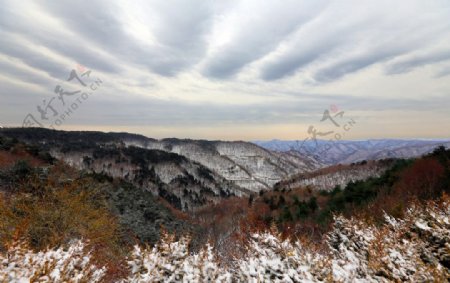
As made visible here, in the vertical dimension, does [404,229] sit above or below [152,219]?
above

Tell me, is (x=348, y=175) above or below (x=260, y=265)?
below

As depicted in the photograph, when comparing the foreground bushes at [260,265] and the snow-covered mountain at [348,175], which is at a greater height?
the foreground bushes at [260,265]

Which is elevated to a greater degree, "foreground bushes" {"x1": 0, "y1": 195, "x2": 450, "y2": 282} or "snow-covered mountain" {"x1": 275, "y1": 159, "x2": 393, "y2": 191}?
"foreground bushes" {"x1": 0, "y1": 195, "x2": 450, "y2": 282}

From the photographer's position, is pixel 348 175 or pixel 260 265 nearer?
pixel 260 265

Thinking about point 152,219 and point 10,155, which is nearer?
point 10,155

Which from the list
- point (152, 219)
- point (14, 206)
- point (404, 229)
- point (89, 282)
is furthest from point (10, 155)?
point (404, 229)

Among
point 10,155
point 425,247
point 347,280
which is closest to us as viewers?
point 347,280

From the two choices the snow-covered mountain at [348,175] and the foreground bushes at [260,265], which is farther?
the snow-covered mountain at [348,175]

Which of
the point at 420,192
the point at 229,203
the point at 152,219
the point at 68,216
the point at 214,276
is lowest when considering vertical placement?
the point at 229,203

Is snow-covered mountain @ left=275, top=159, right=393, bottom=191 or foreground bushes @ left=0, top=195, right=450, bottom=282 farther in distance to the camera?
snow-covered mountain @ left=275, top=159, right=393, bottom=191

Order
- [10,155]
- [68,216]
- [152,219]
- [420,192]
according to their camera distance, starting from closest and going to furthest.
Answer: [68,216] < [420,192] < [10,155] < [152,219]

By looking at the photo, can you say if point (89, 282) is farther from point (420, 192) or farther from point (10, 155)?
point (10, 155)
